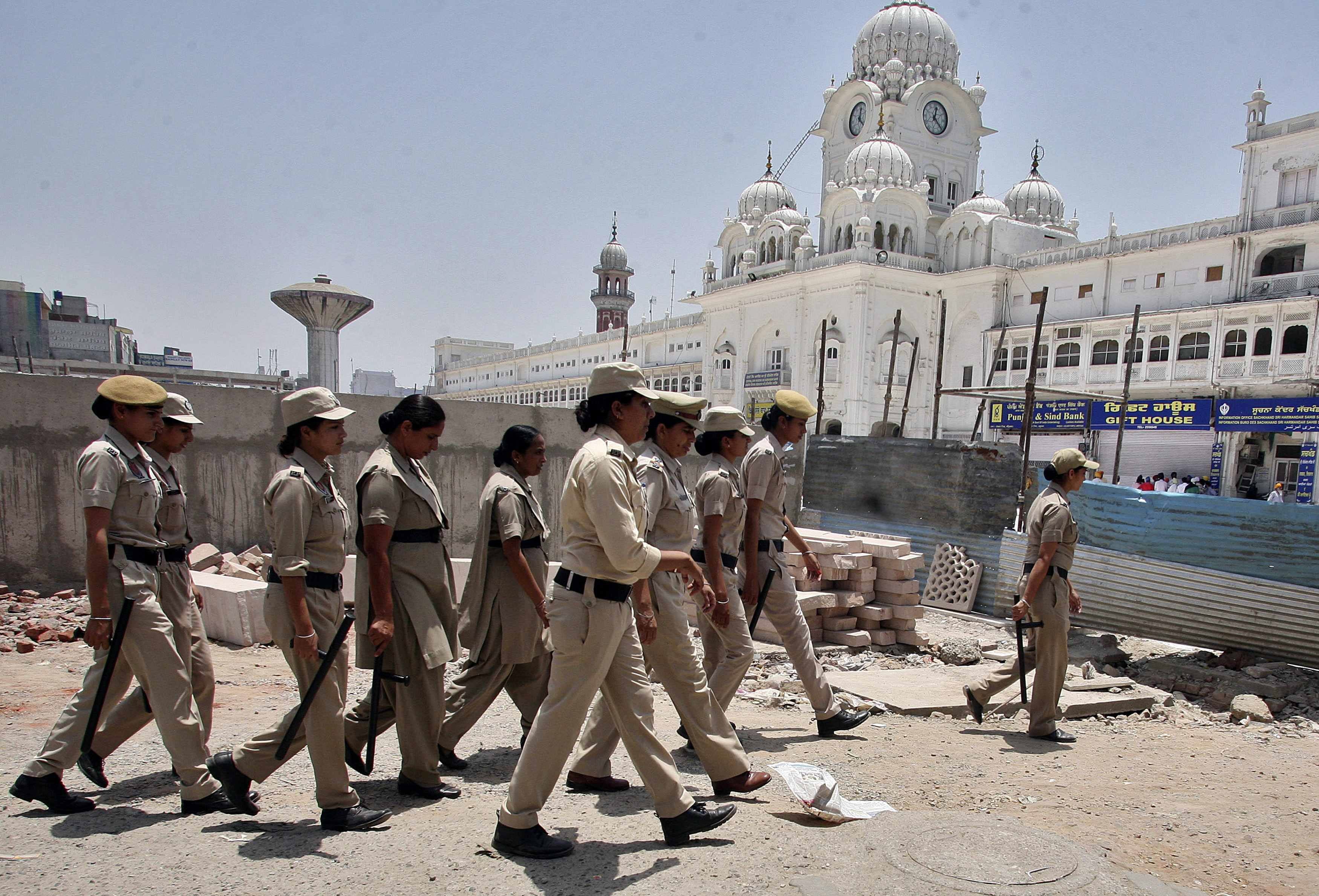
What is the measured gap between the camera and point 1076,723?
18.9ft

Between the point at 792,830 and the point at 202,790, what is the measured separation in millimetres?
2377

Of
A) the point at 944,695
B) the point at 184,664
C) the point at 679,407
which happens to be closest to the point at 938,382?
the point at 944,695

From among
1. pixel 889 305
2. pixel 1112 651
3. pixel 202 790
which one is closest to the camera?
pixel 202 790

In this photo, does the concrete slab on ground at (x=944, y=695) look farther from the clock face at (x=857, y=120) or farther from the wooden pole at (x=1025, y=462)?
the clock face at (x=857, y=120)

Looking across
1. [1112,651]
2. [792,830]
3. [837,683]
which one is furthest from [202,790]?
[1112,651]

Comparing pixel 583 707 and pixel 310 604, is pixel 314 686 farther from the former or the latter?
pixel 583 707

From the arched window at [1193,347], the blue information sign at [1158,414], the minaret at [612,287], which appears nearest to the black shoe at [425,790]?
the blue information sign at [1158,414]

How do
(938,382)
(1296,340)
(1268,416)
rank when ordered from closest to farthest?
(938,382)
(1268,416)
(1296,340)

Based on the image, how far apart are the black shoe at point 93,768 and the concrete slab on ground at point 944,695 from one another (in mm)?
4288

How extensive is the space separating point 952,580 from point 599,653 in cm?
835

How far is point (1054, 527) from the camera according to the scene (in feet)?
16.9

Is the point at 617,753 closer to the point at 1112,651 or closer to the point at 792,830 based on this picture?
the point at 792,830

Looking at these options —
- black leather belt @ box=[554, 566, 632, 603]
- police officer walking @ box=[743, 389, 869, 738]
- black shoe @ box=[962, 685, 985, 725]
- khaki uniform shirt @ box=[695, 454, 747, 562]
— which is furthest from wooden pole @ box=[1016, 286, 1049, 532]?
black leather belt @ box=[554, 566, 632, 603]

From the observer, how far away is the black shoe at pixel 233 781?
343 cm
